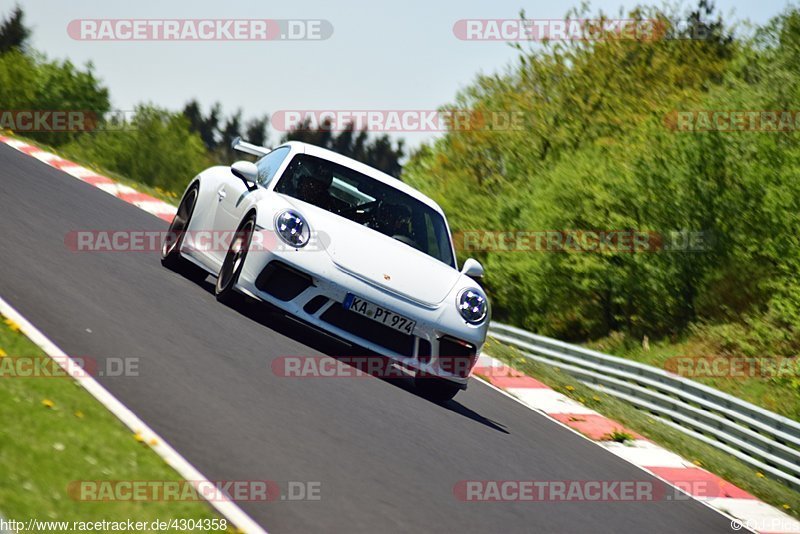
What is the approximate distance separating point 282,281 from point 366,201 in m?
1.38

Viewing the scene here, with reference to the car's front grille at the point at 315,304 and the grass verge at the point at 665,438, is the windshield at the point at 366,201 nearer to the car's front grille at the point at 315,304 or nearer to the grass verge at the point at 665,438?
the car's front grille at the point at 315,304

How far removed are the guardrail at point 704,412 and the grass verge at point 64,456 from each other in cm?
860

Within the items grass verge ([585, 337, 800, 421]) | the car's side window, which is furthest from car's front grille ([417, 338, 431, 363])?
grass verge ([585, 337, 800, 421])

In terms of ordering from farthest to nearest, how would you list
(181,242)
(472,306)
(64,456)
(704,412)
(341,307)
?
(704,412) → (181,242) → (472,306) → (341,307) → (64,456)

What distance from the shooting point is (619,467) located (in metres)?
8.76

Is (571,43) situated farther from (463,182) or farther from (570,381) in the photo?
(570,381)

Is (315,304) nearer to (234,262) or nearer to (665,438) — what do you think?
(234,262)

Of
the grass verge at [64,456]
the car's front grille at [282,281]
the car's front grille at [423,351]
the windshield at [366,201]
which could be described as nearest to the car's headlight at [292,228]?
the car's front grille at [282,281]

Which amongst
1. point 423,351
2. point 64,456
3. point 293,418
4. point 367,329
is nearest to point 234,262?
point 367,329

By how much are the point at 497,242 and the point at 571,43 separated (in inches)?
403

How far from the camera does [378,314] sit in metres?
8.09

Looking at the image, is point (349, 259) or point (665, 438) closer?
point (349, 259)

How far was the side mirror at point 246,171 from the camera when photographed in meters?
9.03

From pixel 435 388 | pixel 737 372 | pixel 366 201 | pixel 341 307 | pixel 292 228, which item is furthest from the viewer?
pixel 737 372
